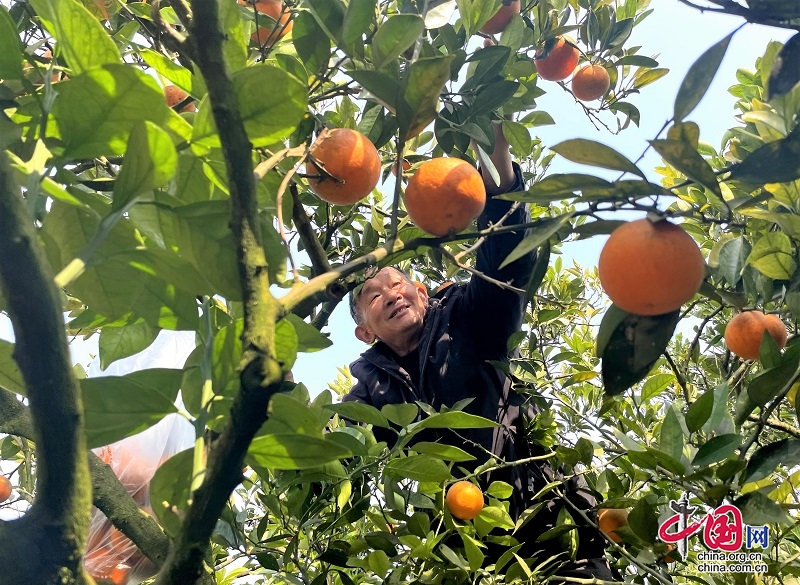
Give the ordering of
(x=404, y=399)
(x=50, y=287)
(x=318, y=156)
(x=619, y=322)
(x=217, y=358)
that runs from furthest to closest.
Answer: (x=404, y=399) → (x=318, y=156) → (x=619, y=322) → (x=217, y=358) → (x=50, y=287)

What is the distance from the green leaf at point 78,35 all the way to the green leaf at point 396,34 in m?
0.33

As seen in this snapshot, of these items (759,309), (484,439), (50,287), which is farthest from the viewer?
(484,439)

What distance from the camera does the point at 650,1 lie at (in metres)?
2.10

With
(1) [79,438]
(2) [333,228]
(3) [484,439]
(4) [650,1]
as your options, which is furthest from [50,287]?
(4) [650,1]

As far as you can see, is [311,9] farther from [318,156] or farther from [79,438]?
[79,438]

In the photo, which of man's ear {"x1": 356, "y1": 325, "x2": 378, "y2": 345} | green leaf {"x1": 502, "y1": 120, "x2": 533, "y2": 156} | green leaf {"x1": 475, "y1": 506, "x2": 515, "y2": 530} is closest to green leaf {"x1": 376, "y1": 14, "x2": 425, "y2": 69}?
green leaf {"x1": 502, "y1": 120, "x2": 533, "y2": 156}

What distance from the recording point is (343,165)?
2.85 ft

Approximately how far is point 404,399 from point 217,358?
1.48 meters

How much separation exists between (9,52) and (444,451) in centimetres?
69

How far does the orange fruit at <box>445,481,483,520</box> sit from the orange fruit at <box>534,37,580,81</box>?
3.78 feet

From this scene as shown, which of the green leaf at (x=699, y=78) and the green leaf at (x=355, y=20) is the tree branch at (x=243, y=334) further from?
the green leaf at (x=699, y=78)

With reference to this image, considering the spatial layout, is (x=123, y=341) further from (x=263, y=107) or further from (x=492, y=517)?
(x=492, y=517)

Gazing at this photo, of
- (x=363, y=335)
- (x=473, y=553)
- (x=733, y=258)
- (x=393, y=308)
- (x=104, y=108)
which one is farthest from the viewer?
(x=363, y=335)

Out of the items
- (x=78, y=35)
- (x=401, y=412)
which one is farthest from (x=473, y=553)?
(x=78, y=35)
